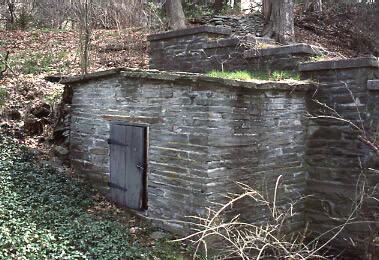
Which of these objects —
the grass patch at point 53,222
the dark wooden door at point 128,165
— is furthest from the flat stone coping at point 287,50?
the grass patch at point 53,222

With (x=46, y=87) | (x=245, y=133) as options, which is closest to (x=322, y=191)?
(x=245, y=133)

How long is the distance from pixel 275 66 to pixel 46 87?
6051mm

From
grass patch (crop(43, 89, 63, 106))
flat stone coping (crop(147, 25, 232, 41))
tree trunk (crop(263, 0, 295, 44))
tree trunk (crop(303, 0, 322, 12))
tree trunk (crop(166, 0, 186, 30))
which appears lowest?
grass patch (crop(43, 89, 63, 106))

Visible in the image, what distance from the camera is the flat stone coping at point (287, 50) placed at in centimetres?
704

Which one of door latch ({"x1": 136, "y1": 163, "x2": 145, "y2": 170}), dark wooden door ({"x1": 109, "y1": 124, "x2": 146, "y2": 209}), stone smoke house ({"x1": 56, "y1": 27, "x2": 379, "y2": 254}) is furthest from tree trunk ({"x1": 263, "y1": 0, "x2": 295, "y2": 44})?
door latch ({"x1": 136, "y1": 163, "x2": 145, "y2": 170})

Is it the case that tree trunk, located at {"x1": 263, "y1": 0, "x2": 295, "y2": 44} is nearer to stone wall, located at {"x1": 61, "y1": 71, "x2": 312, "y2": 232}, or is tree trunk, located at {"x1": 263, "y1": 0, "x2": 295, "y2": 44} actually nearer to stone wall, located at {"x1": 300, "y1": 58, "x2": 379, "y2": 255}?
stone wall, located at {"x1": 300, "y1": 58, "x2": 379, "y2": 255}

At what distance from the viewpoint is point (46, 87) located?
10680 millimetres

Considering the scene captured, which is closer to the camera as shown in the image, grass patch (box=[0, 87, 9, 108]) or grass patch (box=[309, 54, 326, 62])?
grass patch (box=[309, 54, 326, 62])

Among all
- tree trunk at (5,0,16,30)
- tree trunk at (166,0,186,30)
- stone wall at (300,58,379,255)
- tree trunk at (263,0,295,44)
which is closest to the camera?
stone wall at (300,58,379,255)

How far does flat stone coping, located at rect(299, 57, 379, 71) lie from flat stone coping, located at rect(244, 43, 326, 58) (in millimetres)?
261

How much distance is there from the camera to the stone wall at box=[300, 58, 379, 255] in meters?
6.48

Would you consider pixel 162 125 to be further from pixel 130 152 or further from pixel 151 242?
pixel 151 242

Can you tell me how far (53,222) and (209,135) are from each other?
8.97 feet

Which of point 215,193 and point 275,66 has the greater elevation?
point 275,66
